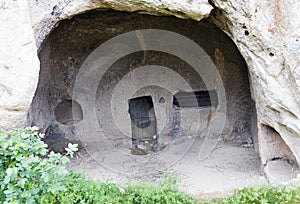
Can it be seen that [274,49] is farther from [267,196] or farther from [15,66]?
[15,66]

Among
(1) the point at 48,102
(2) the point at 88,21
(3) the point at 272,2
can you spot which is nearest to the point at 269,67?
(3) the point at 272,2

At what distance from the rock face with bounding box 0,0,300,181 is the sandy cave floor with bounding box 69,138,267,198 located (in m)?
0.67

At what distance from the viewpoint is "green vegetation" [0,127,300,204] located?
5.42 feet

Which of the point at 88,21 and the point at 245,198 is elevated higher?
the point at 88,21

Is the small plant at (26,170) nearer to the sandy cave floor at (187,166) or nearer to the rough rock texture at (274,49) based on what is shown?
the sandy cave floor at (187,166)

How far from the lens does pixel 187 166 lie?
11.0 feet

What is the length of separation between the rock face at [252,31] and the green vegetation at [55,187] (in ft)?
1.31

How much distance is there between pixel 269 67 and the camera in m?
2.48

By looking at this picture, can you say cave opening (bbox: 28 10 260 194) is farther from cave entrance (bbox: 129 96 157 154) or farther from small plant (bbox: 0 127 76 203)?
small plant (bbox: 0 127 76 203)

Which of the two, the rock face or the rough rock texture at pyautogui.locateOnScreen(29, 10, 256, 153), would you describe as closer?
the rock face

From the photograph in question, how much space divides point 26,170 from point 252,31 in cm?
183

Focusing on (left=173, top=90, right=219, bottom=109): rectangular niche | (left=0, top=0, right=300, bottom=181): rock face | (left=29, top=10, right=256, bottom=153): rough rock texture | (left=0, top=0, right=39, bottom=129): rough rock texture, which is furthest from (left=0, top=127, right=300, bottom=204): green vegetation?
(left=173, top=90, right=219, bottom=109): rectangular niche

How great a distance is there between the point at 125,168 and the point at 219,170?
95 centimetres

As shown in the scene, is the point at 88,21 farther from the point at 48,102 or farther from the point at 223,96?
the point at 223,96
